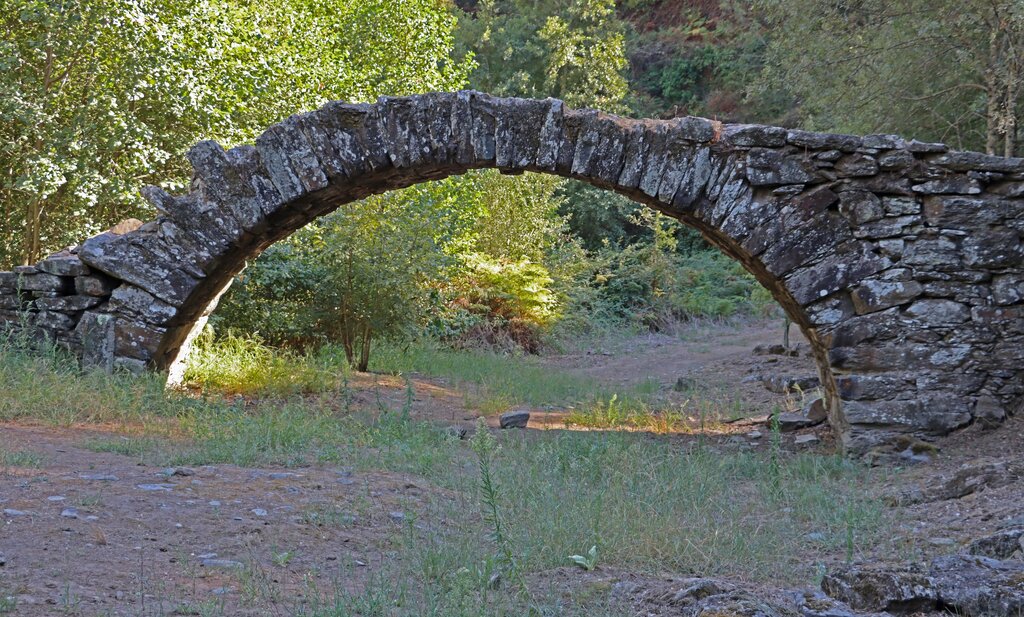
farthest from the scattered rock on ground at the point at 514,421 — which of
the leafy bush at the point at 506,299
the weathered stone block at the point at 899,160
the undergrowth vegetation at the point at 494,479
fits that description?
the leafy bush at the point at 506,299

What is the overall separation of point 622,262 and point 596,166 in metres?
13.4

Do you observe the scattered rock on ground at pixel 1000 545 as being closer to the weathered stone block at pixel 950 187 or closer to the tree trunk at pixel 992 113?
the weathered stone block at pixel 950 187

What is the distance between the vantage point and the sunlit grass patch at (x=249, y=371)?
8.70 meters

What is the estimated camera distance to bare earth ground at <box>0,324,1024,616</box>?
3309 millimetres

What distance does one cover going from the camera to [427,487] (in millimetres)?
5344

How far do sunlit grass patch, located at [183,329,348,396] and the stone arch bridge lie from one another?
2.98ft

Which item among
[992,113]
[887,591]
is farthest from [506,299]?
[887,591]

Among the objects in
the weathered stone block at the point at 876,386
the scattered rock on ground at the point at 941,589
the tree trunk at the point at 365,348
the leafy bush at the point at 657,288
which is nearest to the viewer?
the scattered rock on ground at the point at 941,589

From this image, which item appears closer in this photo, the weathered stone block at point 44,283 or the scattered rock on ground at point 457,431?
the scattered rock on ground at point 457,431

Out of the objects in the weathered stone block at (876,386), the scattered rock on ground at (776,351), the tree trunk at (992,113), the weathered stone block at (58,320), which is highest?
the tree trunk at (992,113)

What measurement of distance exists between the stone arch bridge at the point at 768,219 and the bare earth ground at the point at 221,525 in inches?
23.6

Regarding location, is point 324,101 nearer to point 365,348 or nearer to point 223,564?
point 365,348

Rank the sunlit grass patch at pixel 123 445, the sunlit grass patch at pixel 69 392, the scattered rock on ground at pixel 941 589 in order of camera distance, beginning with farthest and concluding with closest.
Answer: the sunlit grass patch at pixel 69 392 → the sunlit grass patch at pixel 123 445 → the scattered rock on ground at pixel 941 589

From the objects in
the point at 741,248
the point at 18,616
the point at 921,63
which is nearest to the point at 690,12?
the point at 921,63
